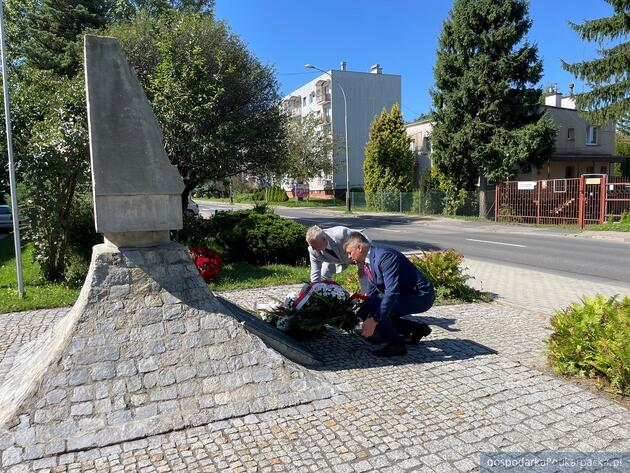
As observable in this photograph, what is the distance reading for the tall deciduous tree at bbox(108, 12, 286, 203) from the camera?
12.8m

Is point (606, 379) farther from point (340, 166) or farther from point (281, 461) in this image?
point (340, 166)

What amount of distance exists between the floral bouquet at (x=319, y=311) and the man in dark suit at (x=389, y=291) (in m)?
0.27

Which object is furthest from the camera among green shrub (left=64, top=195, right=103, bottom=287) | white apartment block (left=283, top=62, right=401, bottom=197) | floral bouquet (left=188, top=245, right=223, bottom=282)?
white apartment block (left=283, top=62, right=401, bottom=197)

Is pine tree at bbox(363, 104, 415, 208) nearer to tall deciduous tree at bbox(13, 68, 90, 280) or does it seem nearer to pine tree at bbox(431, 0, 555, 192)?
pine tree at bbox(431, 0, 555, 192)

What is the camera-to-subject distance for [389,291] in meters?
4.87

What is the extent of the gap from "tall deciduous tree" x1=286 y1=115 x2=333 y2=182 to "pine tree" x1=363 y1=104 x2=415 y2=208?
328 inches

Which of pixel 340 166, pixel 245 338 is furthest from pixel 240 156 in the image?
pixel 340 166

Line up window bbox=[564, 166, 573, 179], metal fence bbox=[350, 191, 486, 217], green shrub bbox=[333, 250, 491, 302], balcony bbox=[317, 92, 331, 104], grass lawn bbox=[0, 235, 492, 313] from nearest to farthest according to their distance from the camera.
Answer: grass lawn bbox=[0, 235, 492, 313] → green shrub bbox=[333, 250, 491, 302] → metal fence bbox=[350, 191, 486, 217] → window bbox=[564, 166, 573, 179] → balcony bbox=[317, 92, 331, 104]

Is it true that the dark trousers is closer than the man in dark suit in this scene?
No

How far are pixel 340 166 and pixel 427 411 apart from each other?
161ft

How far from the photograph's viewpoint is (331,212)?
122ft

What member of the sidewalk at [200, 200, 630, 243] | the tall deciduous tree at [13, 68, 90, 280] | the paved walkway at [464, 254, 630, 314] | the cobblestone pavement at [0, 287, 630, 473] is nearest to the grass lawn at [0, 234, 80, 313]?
the tall deciduous tree at [13, 68, 90, 280]

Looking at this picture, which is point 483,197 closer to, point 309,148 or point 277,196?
point 309,148

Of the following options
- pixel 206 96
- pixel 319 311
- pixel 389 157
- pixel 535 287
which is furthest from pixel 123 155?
pixel 389 157
